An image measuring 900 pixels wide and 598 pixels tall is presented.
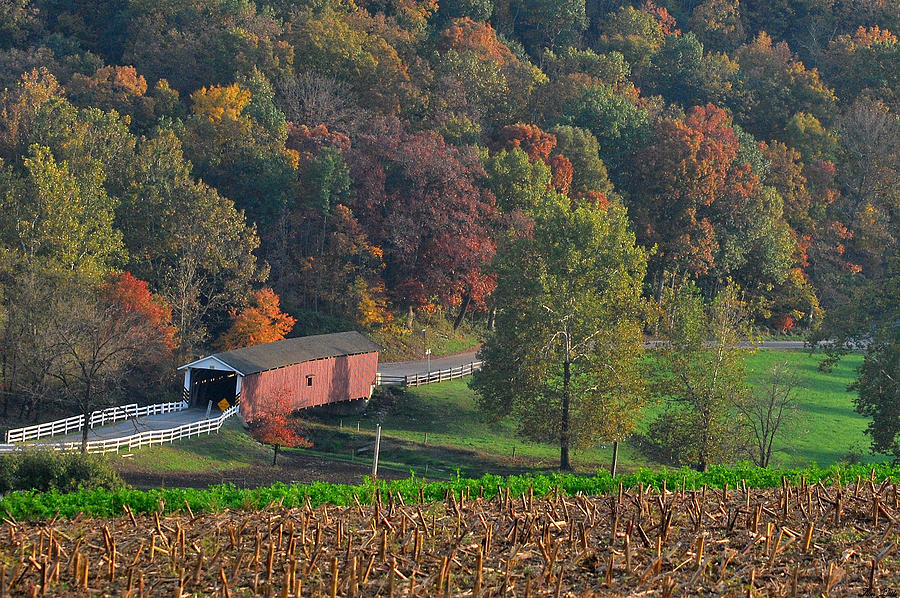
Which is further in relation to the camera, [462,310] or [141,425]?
[462,310]

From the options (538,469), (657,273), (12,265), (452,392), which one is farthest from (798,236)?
(12,265)

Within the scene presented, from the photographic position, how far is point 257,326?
5084 centimetres

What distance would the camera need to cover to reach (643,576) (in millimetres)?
14945

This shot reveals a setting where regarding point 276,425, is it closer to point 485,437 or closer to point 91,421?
point 91,421

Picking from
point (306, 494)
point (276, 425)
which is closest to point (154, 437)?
point (276, 425)

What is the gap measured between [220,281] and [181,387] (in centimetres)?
762

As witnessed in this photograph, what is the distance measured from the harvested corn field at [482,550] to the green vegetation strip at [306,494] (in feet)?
4.19

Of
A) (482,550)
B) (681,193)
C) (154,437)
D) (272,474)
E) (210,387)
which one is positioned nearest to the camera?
(482,550)

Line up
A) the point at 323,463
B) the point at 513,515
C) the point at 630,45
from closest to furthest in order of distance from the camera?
the point at 513,515 → the point at 323,463 → the point at 630,45

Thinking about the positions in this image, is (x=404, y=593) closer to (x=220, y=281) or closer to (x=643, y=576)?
(x=643, y=576)

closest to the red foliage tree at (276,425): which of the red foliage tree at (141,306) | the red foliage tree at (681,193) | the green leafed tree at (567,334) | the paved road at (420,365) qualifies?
the red foliage tree at (141,306)

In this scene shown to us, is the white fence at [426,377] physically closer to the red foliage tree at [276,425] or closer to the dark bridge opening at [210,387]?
the red foliage tree at [276,425]

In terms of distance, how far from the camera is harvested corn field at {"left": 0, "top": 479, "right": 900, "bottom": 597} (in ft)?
48.8

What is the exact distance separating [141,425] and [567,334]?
17398 millimetres
